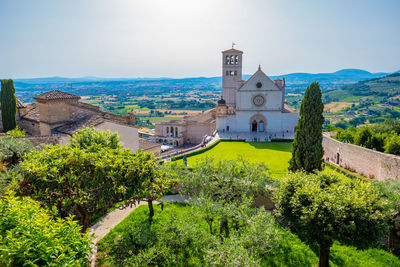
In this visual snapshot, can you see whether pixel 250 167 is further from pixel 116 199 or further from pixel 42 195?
pixel 42 195

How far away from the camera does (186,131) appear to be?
5122cm

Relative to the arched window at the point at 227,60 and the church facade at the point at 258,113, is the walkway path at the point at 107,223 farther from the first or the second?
the arched window at the point at 227,60

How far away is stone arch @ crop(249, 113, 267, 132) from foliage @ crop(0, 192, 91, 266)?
38782 mm

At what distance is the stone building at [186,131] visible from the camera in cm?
4984

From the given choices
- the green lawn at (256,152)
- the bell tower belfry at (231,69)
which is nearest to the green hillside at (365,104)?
the bell tower belfry at (231,69)

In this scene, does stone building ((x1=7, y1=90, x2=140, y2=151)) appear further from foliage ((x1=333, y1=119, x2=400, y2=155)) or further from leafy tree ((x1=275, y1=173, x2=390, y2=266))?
foliage ((x1=333, y1=119, x2=400, y2=155))

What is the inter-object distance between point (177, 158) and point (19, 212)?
21.3 metres

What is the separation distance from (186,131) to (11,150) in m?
35.7

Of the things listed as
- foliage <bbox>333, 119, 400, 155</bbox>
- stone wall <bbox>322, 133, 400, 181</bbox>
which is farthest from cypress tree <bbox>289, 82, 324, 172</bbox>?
foliage <bbox>333, 119, 400, 155</bbox>

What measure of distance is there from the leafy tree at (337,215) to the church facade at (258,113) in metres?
29.4

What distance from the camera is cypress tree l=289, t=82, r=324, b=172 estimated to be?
20.0 meters

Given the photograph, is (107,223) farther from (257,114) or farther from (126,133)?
(257,114)

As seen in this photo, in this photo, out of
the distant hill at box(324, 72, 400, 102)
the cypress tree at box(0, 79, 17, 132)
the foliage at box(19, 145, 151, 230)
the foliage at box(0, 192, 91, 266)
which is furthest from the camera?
the distant hill at box(324, 72, 400, 102)

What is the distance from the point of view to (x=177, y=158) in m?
28.1
